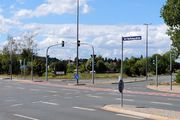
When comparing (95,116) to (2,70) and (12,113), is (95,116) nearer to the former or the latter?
(12,113)

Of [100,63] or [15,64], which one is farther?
[100,63]

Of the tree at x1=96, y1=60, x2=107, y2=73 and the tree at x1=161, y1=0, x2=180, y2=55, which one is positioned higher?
the tree at x1=161, y1=0, x2=180, y2=55

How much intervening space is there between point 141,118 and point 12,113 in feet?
19.9

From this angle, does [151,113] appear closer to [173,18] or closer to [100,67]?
[173,18]

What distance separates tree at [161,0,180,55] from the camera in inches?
2196

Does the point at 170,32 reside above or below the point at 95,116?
above

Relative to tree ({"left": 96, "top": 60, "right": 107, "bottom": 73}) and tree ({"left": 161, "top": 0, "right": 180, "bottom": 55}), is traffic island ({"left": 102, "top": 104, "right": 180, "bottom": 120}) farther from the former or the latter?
tree ({"left": 96, "top": 60, "right": 107, "bottom": 73})

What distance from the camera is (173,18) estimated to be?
5625 centimetres

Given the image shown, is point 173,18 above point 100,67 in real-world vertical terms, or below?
above

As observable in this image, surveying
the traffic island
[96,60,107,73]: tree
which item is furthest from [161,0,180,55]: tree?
[96,60,107,73]: tree

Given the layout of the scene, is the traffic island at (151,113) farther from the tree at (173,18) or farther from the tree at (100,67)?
the tree at (100,67)

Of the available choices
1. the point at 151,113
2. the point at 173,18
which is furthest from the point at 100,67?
the point at 151,113

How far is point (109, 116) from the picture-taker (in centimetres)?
2012

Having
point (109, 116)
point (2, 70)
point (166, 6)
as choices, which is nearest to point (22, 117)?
point (109, 116)
